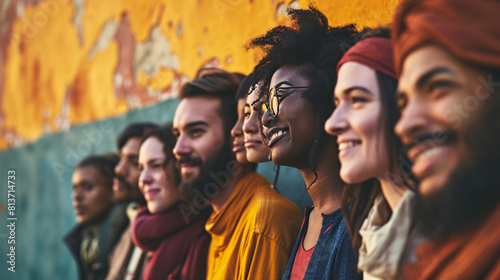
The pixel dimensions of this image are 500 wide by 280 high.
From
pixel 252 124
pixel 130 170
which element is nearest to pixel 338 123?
pixel 252 124

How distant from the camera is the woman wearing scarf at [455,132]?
4.49 ft

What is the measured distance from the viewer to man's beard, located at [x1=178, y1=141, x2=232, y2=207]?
10.1 ft

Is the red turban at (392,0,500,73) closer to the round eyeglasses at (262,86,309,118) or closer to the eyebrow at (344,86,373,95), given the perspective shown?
the eyebrow at (344,86,373,95)

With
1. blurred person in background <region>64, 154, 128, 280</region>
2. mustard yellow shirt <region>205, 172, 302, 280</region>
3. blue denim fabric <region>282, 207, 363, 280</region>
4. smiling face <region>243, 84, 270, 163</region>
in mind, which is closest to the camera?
blue denim fabric <region>282, 207, 363, 280</region>

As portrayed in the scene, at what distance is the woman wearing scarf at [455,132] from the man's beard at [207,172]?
1662mm

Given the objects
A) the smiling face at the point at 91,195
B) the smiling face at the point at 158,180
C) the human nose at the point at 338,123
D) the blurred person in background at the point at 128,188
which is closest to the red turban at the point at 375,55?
the human nose at the point at 338,123

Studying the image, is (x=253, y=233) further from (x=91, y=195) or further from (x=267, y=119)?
(x=91, y=195)

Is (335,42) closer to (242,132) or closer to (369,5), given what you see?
(369,5)

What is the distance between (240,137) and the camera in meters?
2.93

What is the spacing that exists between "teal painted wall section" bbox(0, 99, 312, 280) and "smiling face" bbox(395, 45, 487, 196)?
3.69 m

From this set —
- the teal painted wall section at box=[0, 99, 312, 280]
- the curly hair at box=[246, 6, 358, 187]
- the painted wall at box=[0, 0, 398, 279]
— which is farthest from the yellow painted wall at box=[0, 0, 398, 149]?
the curly hair at box=[246, 6, 358, 187]

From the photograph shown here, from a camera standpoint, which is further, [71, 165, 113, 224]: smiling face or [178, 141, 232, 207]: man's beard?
[71, 165, 113, 224]: smiling face

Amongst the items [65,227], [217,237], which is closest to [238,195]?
[217,237]

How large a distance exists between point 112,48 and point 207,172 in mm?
3268
